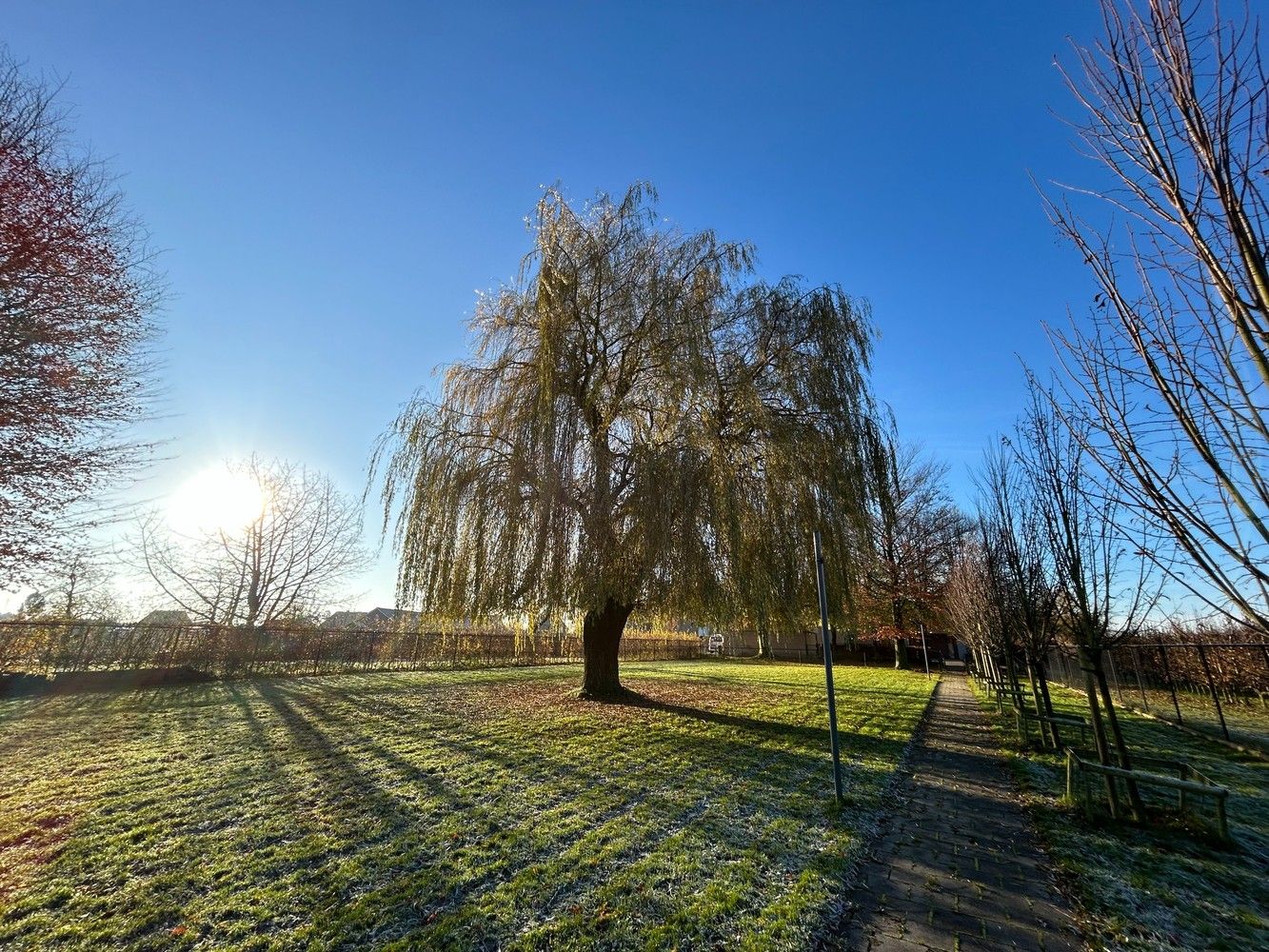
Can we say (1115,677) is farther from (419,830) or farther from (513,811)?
(419,830)

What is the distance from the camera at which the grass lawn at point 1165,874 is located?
285cm

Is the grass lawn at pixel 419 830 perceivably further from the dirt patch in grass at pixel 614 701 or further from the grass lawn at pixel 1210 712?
the grass lawn at pixel 1210 712

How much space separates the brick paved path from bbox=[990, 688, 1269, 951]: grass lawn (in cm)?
21

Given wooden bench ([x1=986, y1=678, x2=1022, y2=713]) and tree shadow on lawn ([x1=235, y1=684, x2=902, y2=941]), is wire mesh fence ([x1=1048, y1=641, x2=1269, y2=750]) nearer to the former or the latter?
wooden bench ([x1=986, y1=678, x2=1022, y2=713])

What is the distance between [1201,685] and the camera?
12.2 m

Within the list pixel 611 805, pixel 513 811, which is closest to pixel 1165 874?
pixel 611 805

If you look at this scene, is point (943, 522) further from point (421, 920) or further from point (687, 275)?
point (421, 920)

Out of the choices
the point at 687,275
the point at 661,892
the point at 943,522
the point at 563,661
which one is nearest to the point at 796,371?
the point at 687,275

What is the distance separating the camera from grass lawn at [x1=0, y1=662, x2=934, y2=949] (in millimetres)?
2717

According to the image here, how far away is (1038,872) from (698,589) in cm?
457

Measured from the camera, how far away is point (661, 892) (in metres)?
3.12

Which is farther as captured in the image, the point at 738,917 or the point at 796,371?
the point at 796,371

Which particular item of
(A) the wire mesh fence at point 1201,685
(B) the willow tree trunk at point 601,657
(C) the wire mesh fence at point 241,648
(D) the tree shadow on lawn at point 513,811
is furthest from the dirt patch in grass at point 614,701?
(A) the wire mesh fence at point 1201,685

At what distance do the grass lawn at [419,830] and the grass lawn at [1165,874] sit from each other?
1.42 meters
